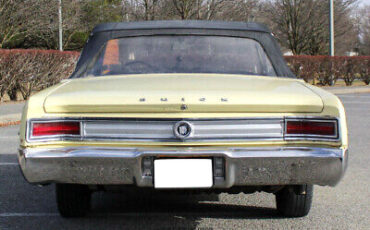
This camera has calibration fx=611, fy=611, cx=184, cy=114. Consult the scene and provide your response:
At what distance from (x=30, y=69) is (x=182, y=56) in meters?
15.9

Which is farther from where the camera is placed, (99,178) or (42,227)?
(42,227)

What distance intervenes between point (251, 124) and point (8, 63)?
15812 mm

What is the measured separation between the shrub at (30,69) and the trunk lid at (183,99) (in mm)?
14894

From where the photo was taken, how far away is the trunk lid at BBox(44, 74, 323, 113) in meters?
3.68

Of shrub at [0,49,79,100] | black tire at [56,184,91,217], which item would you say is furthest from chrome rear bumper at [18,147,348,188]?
shrub at [0,49,79,100]

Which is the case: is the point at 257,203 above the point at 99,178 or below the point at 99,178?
below

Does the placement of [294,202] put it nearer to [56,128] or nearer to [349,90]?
[56,128]

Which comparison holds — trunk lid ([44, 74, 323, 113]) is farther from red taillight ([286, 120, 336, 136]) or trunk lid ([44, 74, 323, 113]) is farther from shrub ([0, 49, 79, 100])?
shrub ([0, 49, 79, 100])

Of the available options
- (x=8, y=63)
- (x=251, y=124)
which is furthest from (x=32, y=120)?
(x=8, y=63)

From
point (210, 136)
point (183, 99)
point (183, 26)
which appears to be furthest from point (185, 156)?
point (183, 26)

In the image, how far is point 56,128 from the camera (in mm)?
3750

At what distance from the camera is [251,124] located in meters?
3.72

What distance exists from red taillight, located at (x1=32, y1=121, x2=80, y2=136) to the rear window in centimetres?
102

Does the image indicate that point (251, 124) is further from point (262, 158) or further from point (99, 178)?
point (99, 178)
